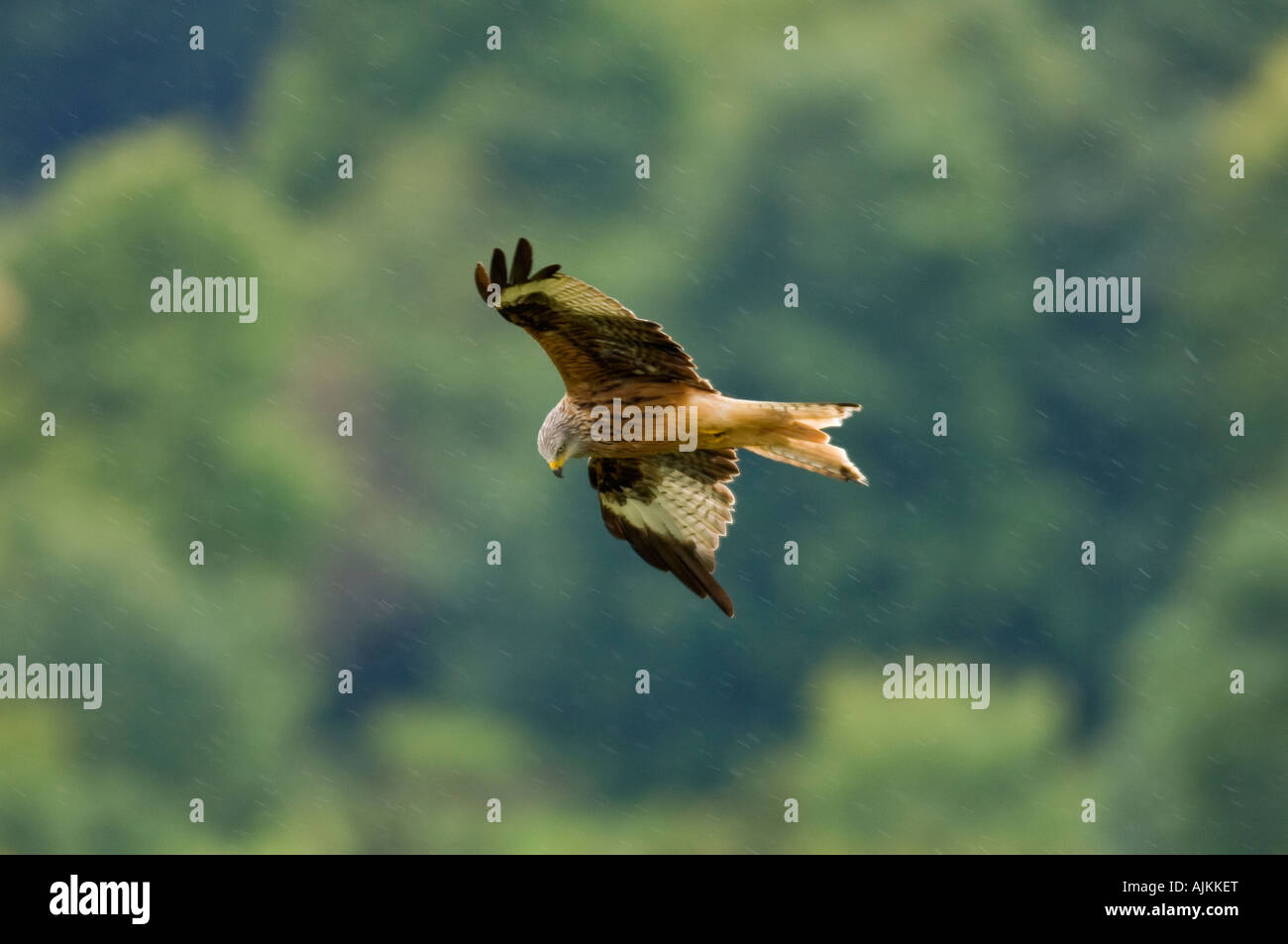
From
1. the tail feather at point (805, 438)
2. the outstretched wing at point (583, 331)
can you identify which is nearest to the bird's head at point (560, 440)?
the outstretched wing at point (583, 331)

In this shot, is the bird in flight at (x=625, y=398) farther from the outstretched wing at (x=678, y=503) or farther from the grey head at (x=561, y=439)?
the outstretched wing at (x=678, y=503)

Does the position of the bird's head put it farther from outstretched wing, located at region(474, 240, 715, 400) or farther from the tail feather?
the tail feather

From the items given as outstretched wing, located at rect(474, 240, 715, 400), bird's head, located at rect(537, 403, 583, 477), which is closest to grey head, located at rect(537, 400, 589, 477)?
bird's head, located at rect(537, 403, 583, 477)

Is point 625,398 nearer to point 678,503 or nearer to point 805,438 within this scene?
point 805,438

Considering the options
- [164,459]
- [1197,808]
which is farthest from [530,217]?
[1197,808]

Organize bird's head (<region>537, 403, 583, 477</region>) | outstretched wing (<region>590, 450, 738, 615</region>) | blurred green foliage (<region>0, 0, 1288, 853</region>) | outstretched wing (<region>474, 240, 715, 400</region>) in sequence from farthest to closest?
blurred green foliage (<region>0, 0, 1288, 853</region>), outstretched wing (<region>590, 450, 738, 615</region>), bird's head (<region>537, 403, 583, 477</region>), outstretched wing (<region>474, 240, 715, 400</region>)

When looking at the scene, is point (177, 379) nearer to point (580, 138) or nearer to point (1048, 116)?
point (580, 138)

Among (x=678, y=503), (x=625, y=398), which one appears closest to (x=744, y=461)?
(x=678, y=503)
